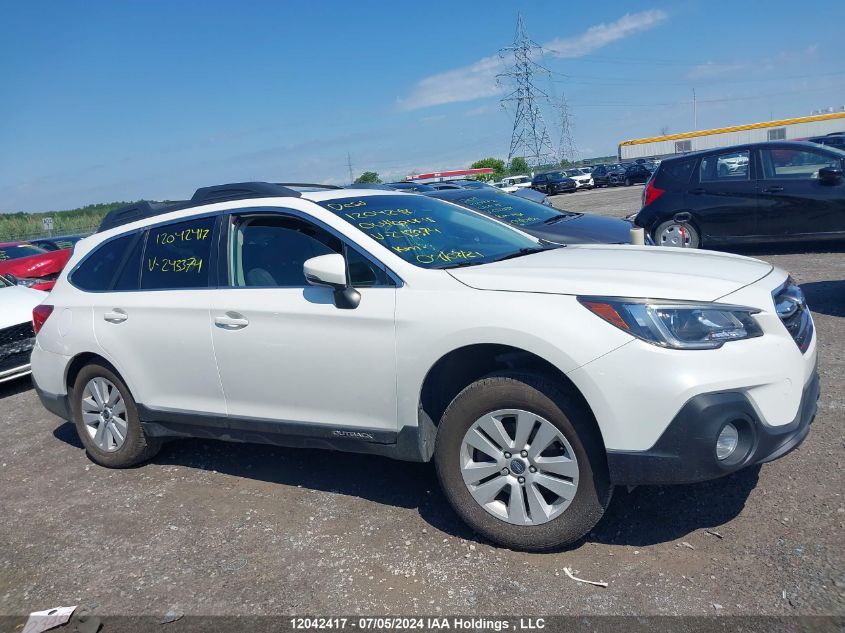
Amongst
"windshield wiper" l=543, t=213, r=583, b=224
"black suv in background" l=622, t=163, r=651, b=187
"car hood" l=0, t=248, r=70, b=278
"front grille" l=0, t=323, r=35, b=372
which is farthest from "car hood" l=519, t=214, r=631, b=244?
"black suv in background" l=622, t=163, r=651, b=187

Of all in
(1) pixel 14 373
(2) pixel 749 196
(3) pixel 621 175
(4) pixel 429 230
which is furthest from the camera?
(3) pixel 621 175

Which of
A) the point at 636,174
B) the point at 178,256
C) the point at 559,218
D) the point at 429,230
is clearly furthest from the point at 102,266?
the point at 636,174

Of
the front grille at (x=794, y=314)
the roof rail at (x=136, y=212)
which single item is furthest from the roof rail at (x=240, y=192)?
the front grille at (x=794, y=314)

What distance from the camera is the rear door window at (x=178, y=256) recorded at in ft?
14.9

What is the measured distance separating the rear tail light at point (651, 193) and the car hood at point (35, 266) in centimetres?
884

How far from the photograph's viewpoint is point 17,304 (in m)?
7.66

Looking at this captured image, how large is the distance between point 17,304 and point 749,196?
933cm

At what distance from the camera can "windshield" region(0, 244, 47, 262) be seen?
42.9 ft

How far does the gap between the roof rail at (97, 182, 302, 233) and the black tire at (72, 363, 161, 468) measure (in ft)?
3.45

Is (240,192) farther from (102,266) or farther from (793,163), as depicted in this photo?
(793,163)

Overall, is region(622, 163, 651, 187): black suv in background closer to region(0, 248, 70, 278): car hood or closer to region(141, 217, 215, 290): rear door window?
region(0, 248, 70, 278): car hood

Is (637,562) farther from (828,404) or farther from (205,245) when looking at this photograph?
(205,245)

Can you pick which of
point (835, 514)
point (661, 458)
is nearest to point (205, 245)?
point (661, 458)

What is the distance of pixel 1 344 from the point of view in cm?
727
